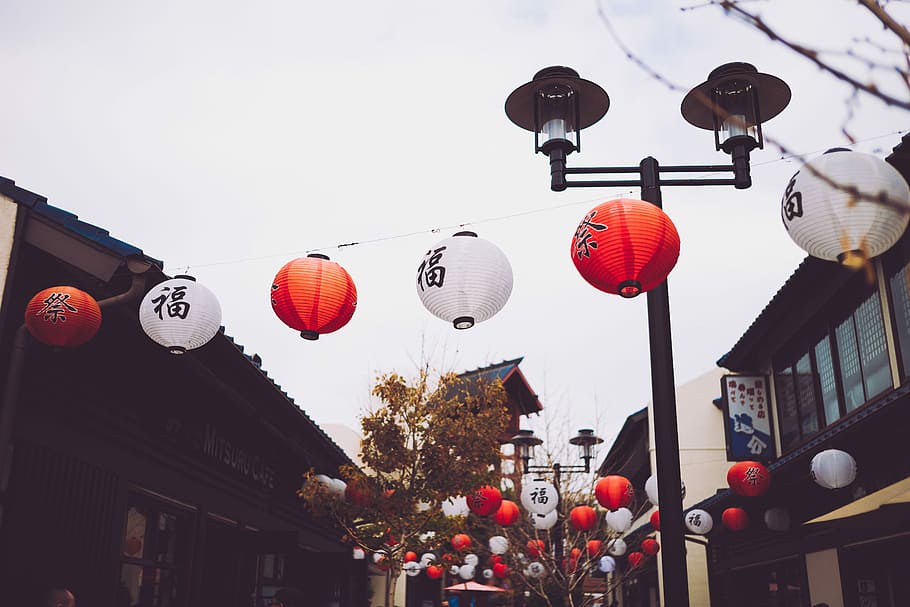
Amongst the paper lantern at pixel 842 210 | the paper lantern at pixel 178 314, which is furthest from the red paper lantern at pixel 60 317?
the paper lantern at pixel 842 210

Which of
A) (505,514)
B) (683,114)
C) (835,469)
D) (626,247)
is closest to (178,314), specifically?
(626,247)

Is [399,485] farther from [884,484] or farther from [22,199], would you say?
[22,199]

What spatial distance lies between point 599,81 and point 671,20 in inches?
106

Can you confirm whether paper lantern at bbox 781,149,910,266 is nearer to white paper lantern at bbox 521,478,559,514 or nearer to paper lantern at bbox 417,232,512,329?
paper lantern at bbox 417,232,512,329

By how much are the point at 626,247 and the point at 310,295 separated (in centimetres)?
301

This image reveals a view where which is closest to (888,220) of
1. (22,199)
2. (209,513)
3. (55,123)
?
(22,199)

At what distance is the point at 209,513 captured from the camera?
10.8 meters

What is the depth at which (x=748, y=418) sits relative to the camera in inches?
602

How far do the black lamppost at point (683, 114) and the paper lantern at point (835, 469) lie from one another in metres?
5.40

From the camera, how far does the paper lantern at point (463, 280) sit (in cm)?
607

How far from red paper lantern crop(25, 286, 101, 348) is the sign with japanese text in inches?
490

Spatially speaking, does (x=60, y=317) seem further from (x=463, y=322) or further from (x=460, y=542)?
(x=460, y=542)

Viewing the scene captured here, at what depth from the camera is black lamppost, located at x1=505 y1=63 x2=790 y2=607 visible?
532cm

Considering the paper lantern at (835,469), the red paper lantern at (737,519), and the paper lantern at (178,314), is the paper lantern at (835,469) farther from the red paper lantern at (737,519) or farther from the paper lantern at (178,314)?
the paper lantern at (178,314)
